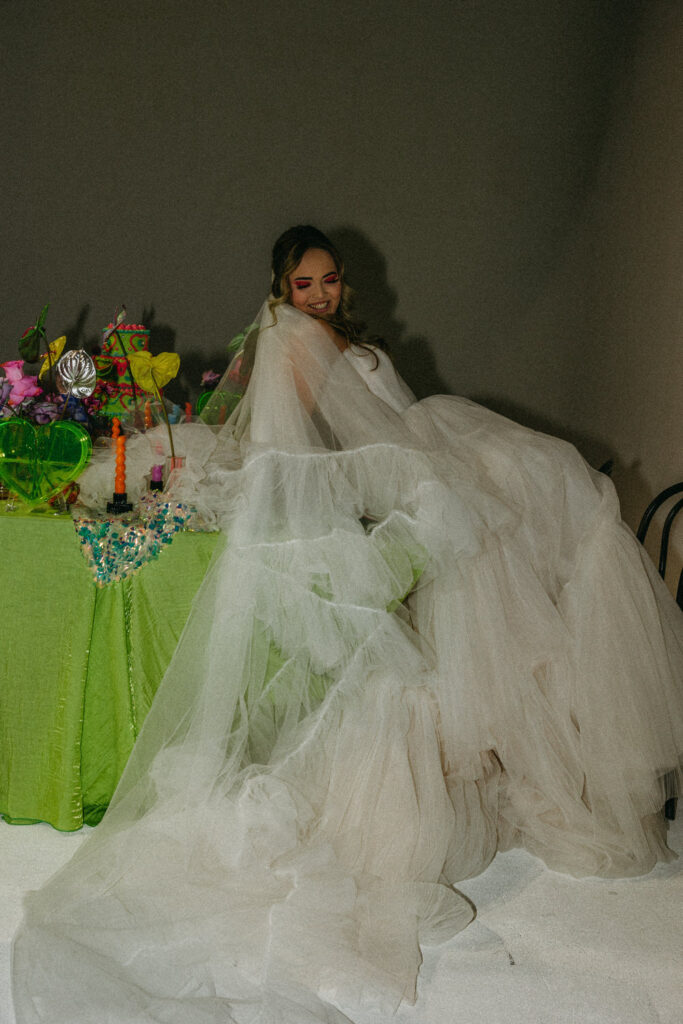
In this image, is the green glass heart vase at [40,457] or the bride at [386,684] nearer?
the bride at [386,684]

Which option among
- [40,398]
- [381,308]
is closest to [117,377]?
[40,398]

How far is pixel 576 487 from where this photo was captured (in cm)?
244

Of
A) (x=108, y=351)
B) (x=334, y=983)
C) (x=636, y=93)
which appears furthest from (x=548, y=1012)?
(x=636, y=93)

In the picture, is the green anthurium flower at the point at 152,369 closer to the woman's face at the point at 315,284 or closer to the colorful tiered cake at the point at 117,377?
the colorful tiered cake at the point at 117,377

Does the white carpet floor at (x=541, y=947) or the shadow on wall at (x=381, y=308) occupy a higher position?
the shadow on wall at (x=381, y=308)

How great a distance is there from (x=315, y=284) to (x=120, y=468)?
2.71 feet

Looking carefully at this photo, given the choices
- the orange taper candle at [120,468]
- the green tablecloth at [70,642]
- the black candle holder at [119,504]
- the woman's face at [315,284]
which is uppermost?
the woman's face at [315,284]

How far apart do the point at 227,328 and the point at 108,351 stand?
2148 millimetres

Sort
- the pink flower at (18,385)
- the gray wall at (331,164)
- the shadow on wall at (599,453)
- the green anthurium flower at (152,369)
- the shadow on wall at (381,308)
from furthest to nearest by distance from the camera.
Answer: the shadow on wall at (381,308) → the gray wall at (331,164) → the shadow on wall at (599,453) → the green anthurium flower at (152,369) → the pink flower at (18,385)

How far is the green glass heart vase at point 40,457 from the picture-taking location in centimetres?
247

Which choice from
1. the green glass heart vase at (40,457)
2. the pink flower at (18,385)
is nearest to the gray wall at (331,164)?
the pink flower at (18,385)

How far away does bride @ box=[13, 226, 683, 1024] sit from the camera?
6.82ft

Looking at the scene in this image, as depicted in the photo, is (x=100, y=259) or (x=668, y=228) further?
(x=100, y=259)

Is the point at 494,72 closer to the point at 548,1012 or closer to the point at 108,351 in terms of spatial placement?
the point at 108,351
